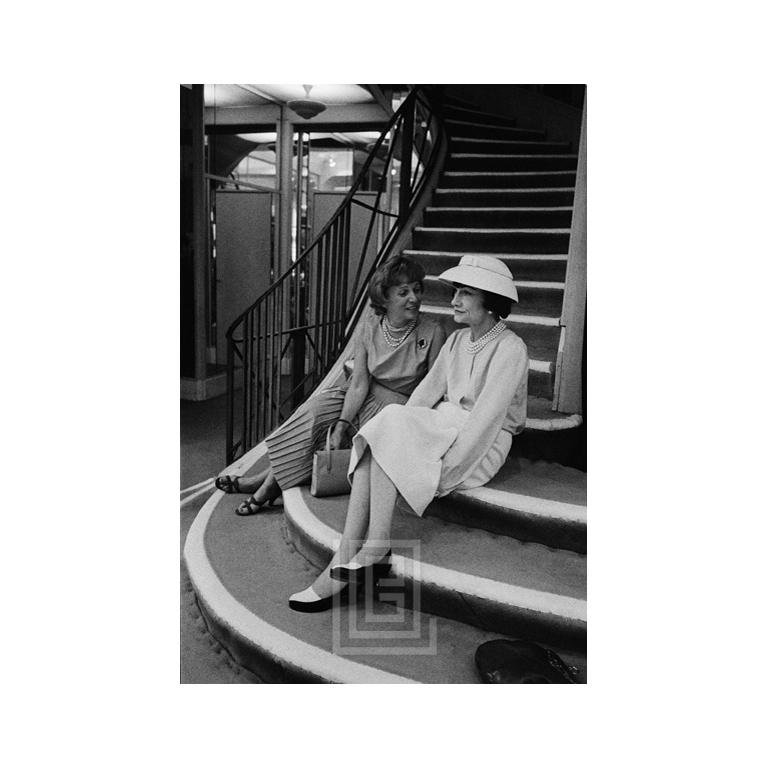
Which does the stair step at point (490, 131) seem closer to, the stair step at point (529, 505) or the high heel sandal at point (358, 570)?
the stair step at point (529, 505)

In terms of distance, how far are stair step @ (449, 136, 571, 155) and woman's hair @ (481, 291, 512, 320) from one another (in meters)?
2.92

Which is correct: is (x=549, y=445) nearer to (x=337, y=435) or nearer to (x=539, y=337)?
(x=539, y=337)

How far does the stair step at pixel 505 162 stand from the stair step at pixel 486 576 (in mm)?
3124

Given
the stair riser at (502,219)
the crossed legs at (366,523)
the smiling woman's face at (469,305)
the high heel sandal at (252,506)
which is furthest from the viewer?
the stair riser at (502,219)

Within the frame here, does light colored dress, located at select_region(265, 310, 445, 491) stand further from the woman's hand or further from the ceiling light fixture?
the ceiling light fixture

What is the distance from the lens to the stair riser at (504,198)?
12.2ft

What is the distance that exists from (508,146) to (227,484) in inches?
135

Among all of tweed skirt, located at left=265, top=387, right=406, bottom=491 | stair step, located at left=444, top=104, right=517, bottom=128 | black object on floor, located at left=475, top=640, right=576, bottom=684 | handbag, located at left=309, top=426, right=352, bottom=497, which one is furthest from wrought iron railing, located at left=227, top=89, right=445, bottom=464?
black object on floor, located at left=475, top=640, right=576, bottom=684

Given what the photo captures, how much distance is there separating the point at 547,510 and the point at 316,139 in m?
3.75

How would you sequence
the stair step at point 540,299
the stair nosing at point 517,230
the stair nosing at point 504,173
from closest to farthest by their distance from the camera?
the stair step at point 540,299 → the stair nosing at point 517,230 → the stair nosing at point 504,173

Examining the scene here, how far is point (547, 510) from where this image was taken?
1986 mm

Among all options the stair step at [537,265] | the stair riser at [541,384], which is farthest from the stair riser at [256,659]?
the stair step at [537,265]
